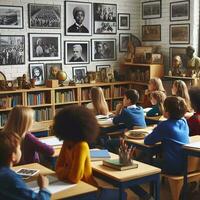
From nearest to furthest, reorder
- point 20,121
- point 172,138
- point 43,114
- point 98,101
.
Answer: point 20,121
point 172,138
point 98,101
point 43,114

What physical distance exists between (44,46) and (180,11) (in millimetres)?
2778

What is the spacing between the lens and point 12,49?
763 cm

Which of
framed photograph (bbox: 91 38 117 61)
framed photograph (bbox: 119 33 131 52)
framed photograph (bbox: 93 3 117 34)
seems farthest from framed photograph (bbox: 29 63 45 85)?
framed photograph (bbox: 119 33 131 52)

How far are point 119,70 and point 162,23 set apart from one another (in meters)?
1.39

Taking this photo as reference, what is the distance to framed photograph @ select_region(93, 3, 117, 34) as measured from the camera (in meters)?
8.65

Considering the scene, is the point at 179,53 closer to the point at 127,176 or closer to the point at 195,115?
the point at 195,115

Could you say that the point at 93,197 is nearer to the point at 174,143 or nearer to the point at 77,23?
the point at 174,143

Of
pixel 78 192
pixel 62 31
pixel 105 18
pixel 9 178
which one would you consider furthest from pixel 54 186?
pixel 105 18

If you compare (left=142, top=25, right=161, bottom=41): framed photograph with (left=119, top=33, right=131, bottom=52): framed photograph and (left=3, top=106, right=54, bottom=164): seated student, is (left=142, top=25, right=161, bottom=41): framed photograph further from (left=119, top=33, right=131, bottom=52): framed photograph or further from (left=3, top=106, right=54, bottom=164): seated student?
(left=3, top=106, right=54, bottom=164): seated student

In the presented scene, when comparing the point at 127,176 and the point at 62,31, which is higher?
the point at 62,31

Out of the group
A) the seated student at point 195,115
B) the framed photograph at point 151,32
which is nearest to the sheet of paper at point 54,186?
the seated student at point 195,115

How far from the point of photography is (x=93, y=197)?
3.02 meters

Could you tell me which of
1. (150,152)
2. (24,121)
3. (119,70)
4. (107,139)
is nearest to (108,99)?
(119,70)

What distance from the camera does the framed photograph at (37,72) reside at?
7934 millimetres
